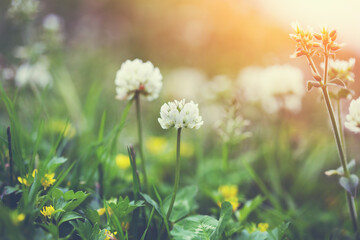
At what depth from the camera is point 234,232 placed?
151 centimetres

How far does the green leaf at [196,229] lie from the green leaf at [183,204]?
13 centimetres

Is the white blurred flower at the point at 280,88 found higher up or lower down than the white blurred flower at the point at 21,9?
lower down

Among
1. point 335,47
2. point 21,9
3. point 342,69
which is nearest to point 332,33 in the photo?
point 335,47

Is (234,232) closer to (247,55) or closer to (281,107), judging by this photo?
(281,107)

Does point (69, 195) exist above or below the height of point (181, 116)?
below

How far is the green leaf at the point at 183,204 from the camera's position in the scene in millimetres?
1597

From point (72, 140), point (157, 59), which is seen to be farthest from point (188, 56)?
point (72, 140)

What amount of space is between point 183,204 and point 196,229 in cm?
28

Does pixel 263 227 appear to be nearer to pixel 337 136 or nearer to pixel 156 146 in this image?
pixel 337 136

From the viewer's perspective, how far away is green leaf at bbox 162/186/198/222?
1.60 metres

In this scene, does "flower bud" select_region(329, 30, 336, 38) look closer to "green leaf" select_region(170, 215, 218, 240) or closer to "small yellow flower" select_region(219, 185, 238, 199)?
"green leaf" select_region(170, 215, 218, 240)

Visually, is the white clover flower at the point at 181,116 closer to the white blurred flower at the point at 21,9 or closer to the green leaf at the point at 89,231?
the green leaf at the point at 89,231

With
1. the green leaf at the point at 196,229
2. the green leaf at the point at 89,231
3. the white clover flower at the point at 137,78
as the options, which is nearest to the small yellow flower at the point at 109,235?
the green leaf at the point at 89,231

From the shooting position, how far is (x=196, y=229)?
1396 mm
